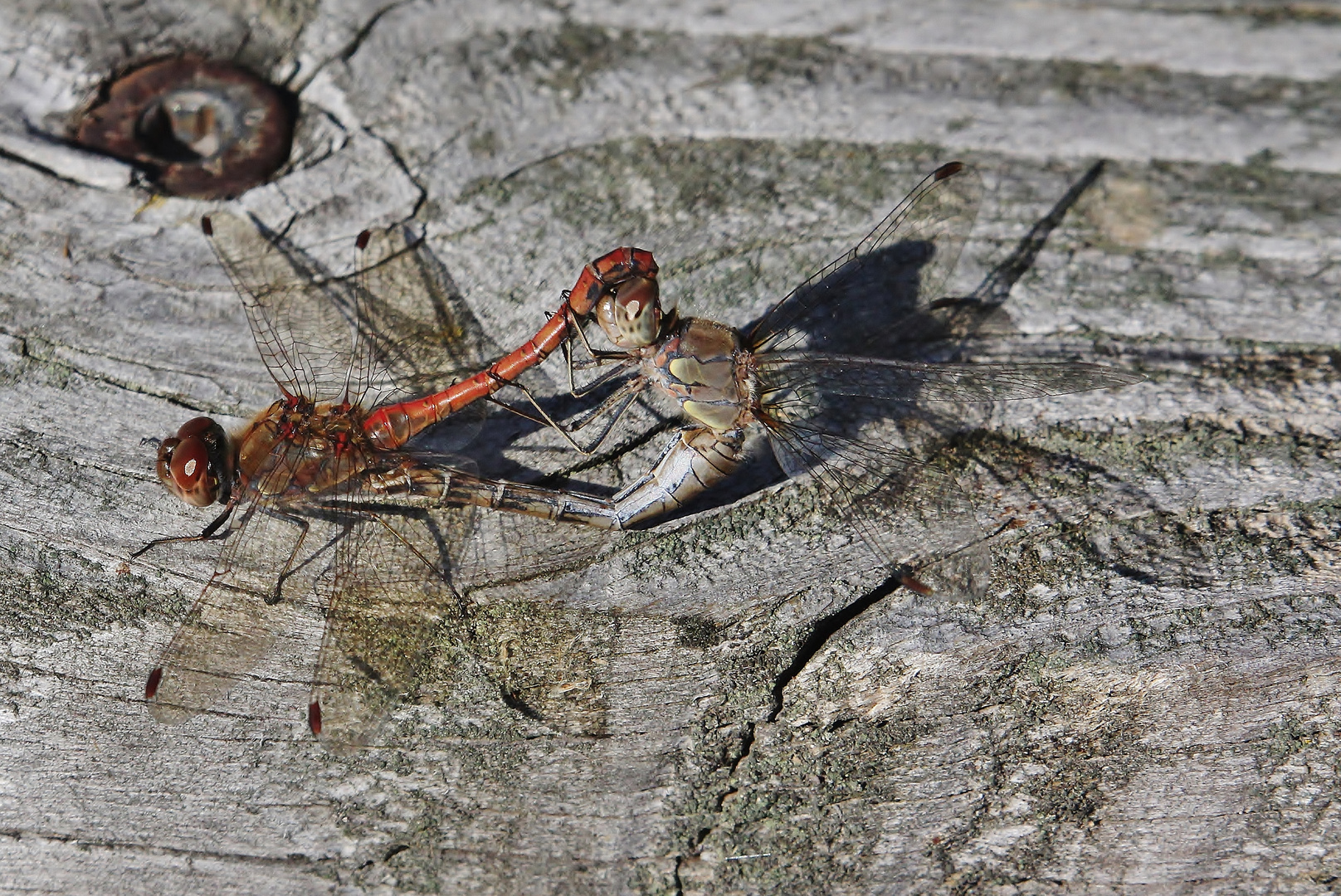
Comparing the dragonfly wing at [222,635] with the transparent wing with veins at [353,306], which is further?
the transparent wing with veins at [353,306]

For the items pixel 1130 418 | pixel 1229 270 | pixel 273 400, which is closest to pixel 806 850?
pixel 1130 418

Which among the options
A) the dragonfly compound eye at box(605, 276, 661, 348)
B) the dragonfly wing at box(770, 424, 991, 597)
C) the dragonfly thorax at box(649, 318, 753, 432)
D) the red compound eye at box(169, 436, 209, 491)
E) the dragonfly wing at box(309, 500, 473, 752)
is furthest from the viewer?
the dragonfly thorax at box(649, 318, 753, 432)

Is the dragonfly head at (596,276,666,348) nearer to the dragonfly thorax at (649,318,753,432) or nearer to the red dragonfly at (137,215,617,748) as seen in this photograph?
the dragonfly thorax at (649,318,753,432)

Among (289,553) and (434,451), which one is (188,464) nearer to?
(289,553)

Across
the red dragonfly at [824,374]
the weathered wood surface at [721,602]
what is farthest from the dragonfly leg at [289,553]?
the red dragonfly at [824,374]

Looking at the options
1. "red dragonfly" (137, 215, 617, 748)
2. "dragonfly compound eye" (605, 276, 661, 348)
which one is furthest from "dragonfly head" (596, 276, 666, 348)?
"red dragonfly" (137, 215, 617, 748)

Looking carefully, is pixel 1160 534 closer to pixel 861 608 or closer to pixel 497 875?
pixel 861 608

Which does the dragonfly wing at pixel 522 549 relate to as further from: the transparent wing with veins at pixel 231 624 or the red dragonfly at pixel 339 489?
the transparent wing with veins at pixel 231 624

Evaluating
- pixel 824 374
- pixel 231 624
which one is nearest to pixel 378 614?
pixel 231 624
